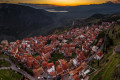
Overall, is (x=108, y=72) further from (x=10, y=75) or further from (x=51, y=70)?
(x=10, y=75)

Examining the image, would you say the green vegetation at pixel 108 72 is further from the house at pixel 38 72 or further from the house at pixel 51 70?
the house at pixel 38 72

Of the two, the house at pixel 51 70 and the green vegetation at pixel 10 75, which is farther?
the house at pixel 51 70

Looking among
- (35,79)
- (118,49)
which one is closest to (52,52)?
(35,79)

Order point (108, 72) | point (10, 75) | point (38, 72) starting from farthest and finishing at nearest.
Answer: point (38, 72) → point (10, 75) → point (108, 72)

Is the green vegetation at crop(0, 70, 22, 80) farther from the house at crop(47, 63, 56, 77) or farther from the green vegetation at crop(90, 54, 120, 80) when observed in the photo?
the green vegetation at crop(90, 54, 120, 80)

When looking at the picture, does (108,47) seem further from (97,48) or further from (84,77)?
(84,77)

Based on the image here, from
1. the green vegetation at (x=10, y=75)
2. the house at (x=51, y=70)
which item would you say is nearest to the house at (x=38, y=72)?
the house at (x=51, y=70)

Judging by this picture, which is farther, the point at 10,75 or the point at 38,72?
the point at 38,72

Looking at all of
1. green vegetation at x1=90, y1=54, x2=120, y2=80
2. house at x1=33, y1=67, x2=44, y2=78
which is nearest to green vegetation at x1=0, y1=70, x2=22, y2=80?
house at x1=33, y1=67, x2=44, y2=78

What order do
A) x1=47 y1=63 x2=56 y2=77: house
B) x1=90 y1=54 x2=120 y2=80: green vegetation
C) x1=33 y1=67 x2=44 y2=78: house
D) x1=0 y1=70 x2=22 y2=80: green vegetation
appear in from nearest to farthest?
x1=90 y1=54 x2=120 y2=80: green vegetation
x1=0 y1=70 x2=22 y2=80: green vegetation
x1=47 y1=63 x2=56 y2=77: house
x1=33 y1=67 x2=44 y2=78: house

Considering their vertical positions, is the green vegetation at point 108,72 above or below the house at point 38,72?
above

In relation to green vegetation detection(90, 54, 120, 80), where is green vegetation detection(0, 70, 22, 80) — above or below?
below

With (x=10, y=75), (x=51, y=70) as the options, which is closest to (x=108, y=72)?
(x=51, y=70)
